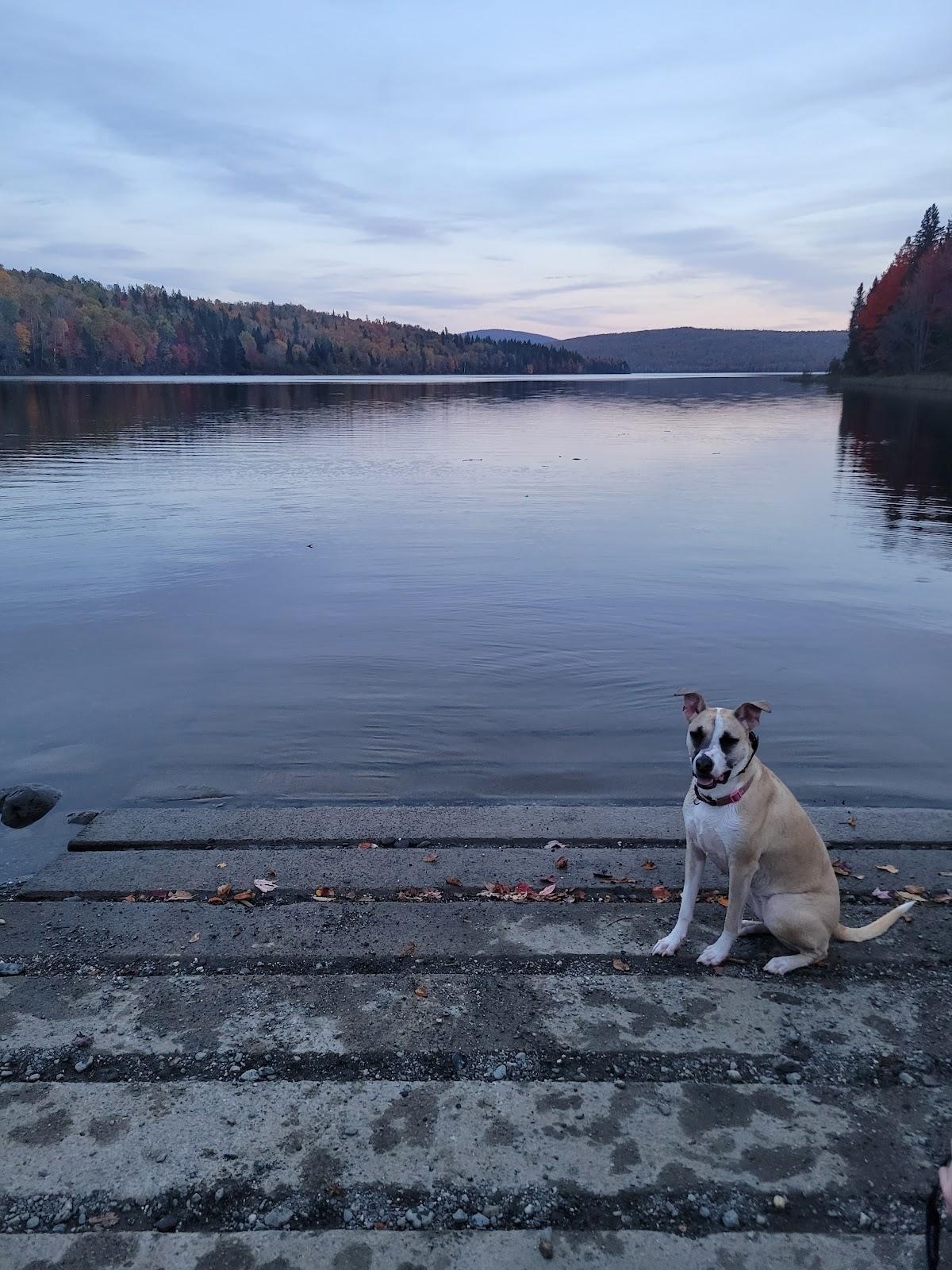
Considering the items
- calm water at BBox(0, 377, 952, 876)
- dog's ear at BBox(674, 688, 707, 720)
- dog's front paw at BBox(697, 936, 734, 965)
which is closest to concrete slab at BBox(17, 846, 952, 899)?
dog's front paw at BBox(697, 936, 734, 965)

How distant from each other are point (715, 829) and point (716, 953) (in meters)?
0.88

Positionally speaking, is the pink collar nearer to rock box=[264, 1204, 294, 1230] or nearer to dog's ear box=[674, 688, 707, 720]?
dog's ear box=[674, 688, 707, 720]

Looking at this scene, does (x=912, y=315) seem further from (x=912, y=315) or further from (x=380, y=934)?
(x=380, y=934)

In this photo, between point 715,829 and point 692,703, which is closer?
point 715,829

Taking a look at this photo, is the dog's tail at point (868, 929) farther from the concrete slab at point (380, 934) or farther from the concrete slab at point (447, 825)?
the concrete slab at point (447, 825)

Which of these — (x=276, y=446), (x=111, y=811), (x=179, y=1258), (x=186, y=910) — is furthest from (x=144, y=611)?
(x=276, y=446)

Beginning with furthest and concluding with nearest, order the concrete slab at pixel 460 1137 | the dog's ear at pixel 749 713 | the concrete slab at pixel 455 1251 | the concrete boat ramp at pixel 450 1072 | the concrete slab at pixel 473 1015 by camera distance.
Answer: the dog's ear at pixel 749 713
the concrete slab at pixel 473 1015
the concrete slab at pixel 460 1137
the concrete boat ramp at pixel 450 1072
the concrete slab at pixel 455 1251

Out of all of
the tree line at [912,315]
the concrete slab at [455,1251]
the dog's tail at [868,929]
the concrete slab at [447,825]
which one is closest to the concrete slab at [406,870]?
the concrete slab at [447,825]

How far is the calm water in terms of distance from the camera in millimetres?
9438

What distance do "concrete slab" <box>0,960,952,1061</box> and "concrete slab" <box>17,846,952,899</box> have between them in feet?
3.85

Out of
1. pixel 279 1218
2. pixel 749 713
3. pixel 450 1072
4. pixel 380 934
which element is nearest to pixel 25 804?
pixel 380 934

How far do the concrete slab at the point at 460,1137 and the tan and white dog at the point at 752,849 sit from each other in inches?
43.2

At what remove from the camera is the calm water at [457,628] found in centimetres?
944

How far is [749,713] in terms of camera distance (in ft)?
16.6
